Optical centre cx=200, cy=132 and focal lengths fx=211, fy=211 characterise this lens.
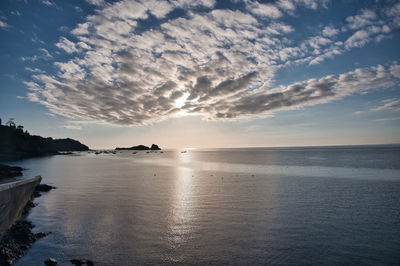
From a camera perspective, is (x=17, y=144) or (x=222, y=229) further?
(x=17, y=144)

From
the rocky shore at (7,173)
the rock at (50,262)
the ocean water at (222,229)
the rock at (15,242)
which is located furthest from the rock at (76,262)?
the rocky shore at (7,173)

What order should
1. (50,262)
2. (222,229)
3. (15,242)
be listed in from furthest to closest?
(222,229) → (15,242) → (50,262)

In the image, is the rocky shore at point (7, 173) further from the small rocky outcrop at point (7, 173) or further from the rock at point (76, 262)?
the rock at point (76, 262)

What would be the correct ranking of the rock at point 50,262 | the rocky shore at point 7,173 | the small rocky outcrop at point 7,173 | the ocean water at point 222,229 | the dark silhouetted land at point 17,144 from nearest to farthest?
the rock at point 50,262 → the ocean water at point 222,229 → the rocky shore at point 7,173 → the small rocky outcrop at point 7,173 → the dark silhouetted land at point 17,144

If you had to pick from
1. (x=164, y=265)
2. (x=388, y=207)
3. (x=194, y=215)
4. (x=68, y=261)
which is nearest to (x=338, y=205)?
(x=388, y=207)

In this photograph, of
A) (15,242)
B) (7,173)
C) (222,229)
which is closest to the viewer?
(15,242)

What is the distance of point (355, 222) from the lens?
19.0 meters

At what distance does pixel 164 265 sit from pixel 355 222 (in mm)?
17344

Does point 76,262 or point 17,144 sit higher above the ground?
point 17,144

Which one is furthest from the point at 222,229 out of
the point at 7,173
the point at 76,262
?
the point at 7,173

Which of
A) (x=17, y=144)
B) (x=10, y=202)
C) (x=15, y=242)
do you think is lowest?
(x=15, y=242)

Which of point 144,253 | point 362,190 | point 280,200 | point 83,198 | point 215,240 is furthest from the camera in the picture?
point 362,190

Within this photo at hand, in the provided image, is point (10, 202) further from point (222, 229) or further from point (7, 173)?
point (7, 173)

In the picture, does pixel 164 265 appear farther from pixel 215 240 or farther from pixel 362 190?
pixel 362 190
